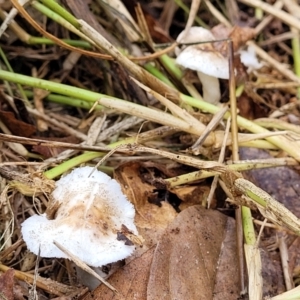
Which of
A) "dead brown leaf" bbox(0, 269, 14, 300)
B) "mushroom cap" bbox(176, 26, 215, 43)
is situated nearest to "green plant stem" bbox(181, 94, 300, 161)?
"mushroom cap" bbox(176, 26, 215, 43)

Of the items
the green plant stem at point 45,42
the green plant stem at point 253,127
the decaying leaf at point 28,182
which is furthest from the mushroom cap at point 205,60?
the decaying leaf at point 28,182

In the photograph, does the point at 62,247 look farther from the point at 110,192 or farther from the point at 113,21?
the point at 113,21

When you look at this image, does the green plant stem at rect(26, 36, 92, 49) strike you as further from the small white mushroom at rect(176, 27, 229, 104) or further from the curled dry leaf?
the curled dry leaf

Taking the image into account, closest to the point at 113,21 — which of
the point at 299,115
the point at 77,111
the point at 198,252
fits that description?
the point at 77,111

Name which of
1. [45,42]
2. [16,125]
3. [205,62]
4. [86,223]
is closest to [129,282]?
[86,223]

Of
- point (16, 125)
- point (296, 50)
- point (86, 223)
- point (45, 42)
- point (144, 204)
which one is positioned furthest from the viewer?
point (296, 50)

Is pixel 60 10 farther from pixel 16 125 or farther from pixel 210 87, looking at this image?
pixel 210 87

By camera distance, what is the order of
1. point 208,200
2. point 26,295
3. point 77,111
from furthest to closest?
point 77,111, point 208,200, point 26,295
